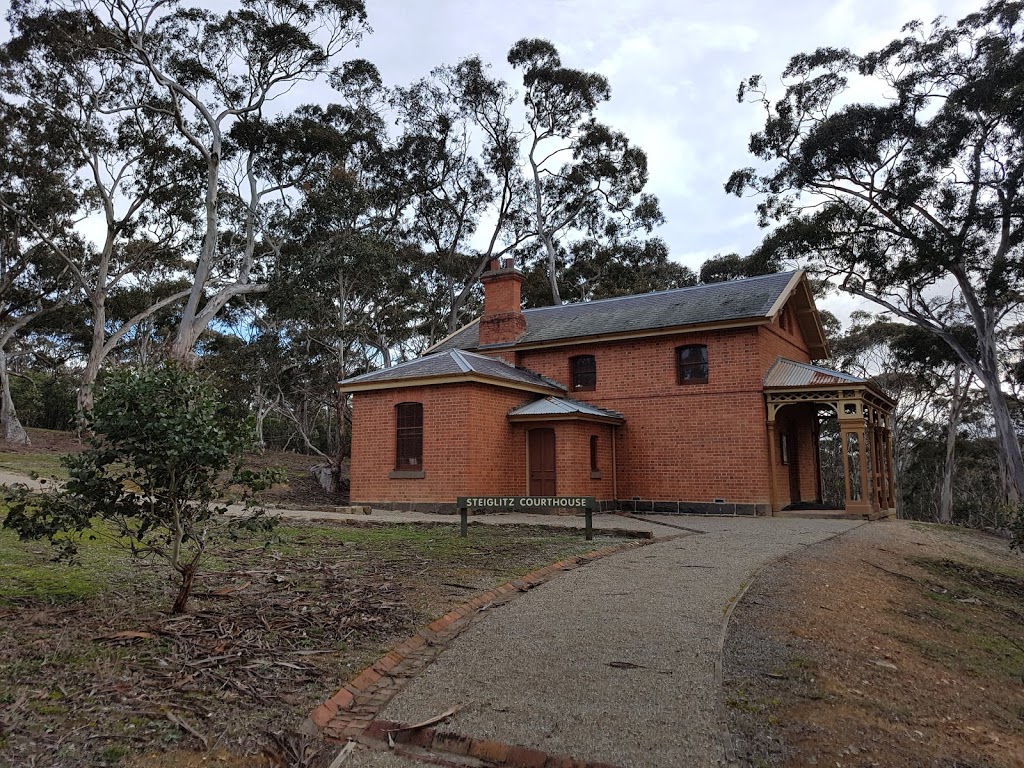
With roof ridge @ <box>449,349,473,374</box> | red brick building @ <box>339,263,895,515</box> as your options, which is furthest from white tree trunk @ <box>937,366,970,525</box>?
roof ridge @ <box>449,349,473,374</box>

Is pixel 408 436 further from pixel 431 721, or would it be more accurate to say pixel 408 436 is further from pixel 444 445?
pixel 431 721

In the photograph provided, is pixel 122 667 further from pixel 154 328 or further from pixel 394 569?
pixel 154 328

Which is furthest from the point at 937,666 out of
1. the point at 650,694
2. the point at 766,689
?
the point at 650,694

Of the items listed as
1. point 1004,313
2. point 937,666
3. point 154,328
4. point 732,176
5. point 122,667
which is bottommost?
point 937,666

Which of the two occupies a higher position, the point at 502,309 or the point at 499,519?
the point at 502,309

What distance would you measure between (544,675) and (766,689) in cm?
139

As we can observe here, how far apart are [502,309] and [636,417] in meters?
5.88

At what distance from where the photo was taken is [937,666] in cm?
549

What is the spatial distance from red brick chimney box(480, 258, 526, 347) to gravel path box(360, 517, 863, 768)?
1496 centimetres

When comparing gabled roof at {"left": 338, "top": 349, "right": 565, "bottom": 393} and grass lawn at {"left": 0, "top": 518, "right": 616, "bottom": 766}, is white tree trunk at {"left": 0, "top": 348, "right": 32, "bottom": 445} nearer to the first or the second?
gabled roof at {"left": 338, "top": 349, "right": 565, "bottom": 393}

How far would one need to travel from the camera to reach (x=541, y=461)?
1862 cm

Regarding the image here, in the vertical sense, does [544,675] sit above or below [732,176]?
below

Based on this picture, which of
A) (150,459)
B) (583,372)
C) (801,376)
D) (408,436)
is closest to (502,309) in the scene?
(583,372)

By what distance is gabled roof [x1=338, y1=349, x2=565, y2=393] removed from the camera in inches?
690
